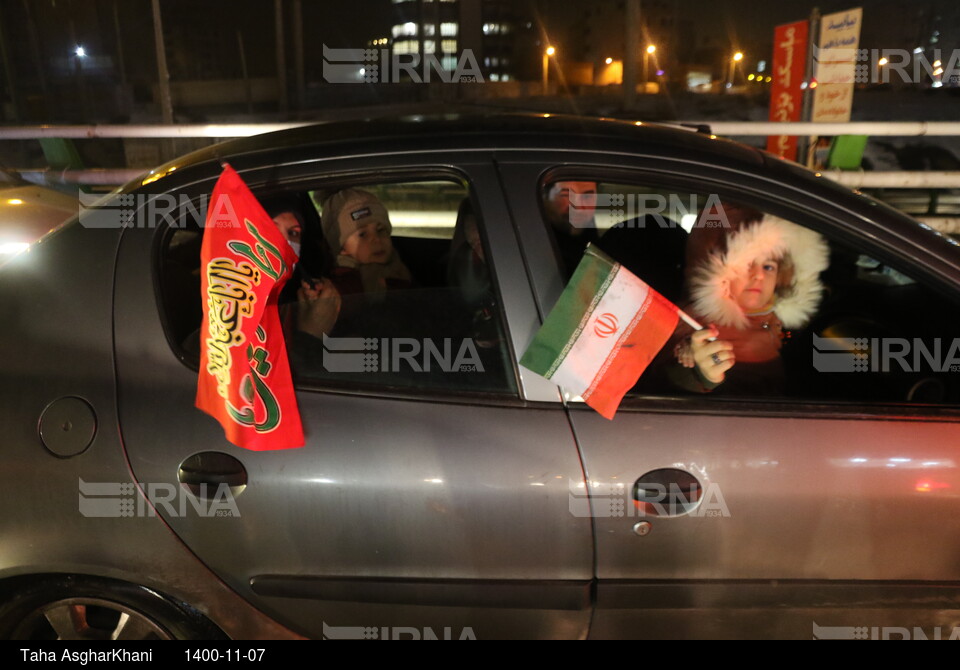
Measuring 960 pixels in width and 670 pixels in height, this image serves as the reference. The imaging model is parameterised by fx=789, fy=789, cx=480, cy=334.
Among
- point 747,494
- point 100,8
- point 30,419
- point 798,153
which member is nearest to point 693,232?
point 747,494

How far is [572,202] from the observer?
2.67 metres

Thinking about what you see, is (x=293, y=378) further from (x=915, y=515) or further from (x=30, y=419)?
(x=915, y=515)

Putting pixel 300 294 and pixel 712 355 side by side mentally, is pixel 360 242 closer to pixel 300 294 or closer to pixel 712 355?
pixel 300 294

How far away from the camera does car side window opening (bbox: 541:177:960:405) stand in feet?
7.11

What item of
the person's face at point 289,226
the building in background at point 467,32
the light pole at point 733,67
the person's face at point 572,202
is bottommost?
the person's face at point 289,226

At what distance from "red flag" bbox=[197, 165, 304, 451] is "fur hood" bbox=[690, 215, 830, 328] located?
4.06ft

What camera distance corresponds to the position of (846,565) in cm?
207

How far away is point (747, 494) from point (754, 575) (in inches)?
9.3

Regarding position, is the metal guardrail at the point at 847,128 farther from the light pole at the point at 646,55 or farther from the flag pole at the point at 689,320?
the light pole at the point at 646,55

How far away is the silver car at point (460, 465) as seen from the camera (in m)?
2.00

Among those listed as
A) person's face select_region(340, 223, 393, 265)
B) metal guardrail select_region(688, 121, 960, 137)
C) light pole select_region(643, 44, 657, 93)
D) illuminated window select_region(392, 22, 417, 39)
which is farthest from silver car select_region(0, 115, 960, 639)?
light pole select_region(643, 44, 657, 93)

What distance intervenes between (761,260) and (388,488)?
4.10ft

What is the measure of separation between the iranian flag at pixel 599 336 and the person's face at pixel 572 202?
0.90 feet

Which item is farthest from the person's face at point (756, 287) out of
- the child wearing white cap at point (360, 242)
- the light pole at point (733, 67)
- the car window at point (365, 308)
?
the light pole at point (733, 67)
